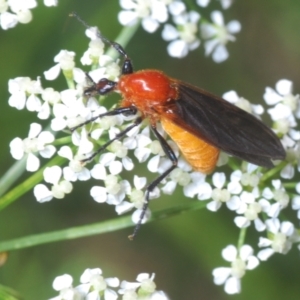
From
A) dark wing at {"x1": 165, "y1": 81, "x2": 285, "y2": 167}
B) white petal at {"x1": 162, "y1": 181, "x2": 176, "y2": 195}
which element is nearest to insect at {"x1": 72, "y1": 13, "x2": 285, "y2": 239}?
dark wing at {"x1": 165, "y1": 81, "x2": 285, "y2": 167}

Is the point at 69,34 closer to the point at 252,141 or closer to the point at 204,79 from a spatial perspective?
the point at 204,79

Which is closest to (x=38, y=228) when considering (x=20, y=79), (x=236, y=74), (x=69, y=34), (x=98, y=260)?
(x=98, y=260)

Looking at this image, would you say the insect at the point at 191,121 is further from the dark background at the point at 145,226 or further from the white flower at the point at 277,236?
the dark background at the point at 145,226

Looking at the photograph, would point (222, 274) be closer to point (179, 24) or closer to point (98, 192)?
point (98, 192)

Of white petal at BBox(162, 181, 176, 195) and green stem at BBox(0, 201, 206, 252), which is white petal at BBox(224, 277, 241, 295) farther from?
white petal at BBox(162, 181, 176, 195)

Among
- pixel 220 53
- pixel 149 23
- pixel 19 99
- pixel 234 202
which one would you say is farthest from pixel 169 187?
pixel 220 53
